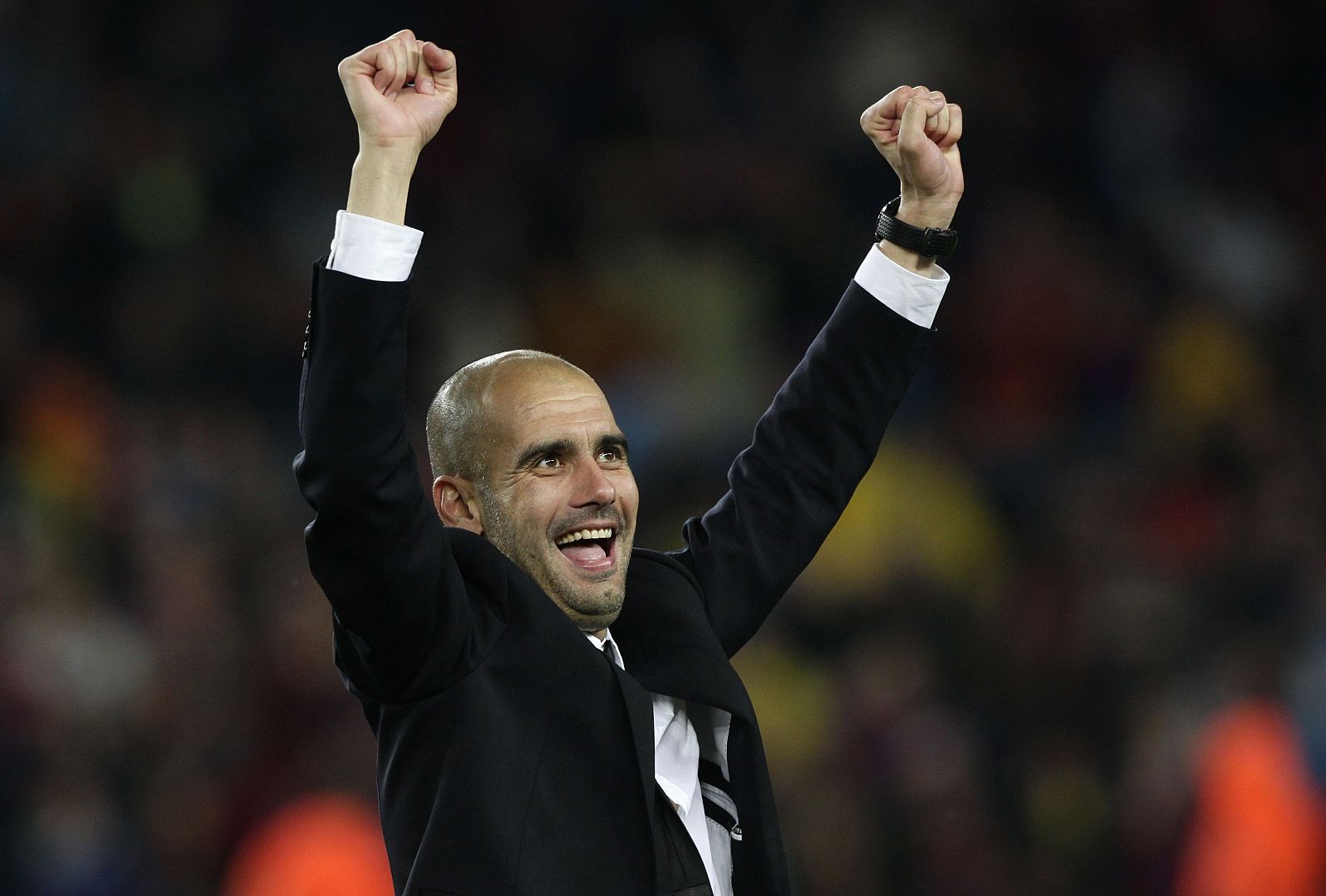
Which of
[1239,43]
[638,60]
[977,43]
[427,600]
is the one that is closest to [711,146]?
[638,60]

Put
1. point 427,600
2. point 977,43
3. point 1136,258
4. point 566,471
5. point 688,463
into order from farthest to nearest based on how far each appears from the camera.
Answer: point 977,43 → point 1136,258 → point 688,463 → point 566,471 → point 427,600

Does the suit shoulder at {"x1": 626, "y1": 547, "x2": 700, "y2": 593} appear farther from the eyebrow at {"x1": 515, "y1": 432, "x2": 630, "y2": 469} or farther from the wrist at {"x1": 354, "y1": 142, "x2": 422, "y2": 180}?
the wrist at {"x1": 354, "y1": 142, "x2": 422, "y2": 180}

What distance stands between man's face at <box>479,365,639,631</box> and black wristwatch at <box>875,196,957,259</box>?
59cm

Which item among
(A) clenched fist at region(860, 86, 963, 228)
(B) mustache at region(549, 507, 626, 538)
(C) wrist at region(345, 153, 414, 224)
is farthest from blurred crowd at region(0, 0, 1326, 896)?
(C) wrist at region(345, 153, 414, 224)

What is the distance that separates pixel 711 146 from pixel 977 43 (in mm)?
1214

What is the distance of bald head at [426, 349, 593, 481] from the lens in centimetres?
243

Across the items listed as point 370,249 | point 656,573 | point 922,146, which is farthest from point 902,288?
point 370,249

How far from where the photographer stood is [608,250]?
7.16 metres

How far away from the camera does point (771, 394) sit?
6.68 metres

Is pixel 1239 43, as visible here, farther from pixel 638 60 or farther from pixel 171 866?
pixel 171 866

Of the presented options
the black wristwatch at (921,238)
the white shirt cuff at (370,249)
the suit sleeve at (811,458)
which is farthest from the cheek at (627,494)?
the black wristwatch at (921,238)

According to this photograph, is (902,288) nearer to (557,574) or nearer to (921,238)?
(921,238)

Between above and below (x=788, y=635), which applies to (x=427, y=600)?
above

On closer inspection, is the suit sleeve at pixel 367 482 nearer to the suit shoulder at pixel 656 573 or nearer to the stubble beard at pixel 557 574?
the stubble beard at pixel 557 574
